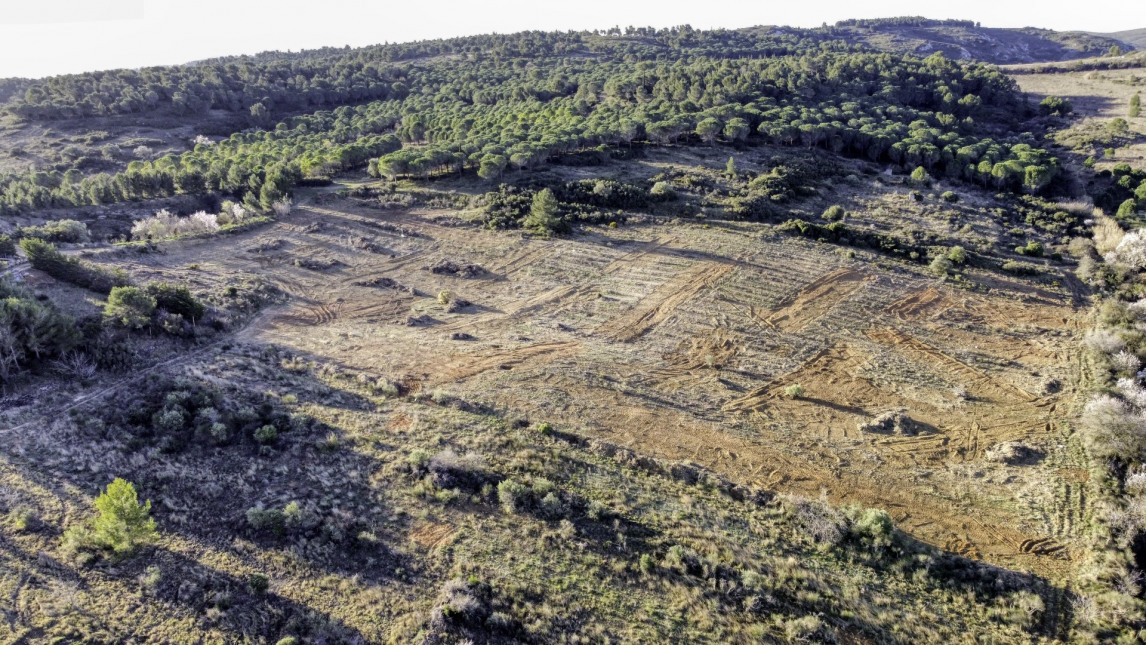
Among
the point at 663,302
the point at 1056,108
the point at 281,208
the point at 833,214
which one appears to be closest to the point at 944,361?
the point at 663,302

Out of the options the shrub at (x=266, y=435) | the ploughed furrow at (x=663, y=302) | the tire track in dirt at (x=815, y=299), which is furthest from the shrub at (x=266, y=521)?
the tire track in dirt at (x=815, y=299)

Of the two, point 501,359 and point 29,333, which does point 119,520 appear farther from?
point 501,359

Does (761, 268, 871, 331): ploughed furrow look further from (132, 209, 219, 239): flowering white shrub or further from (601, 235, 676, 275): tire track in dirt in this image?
(132, 209, 219, 239): flowering white shrub

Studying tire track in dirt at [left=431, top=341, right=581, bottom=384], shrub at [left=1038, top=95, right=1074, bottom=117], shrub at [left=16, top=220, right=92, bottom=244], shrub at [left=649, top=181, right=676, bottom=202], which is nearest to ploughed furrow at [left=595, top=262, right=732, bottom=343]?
tire track in dirt at [left=431, top=341, right=581, bottom=384]

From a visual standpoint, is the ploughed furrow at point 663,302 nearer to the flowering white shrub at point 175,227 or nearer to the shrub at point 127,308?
the shrub at point 127,308

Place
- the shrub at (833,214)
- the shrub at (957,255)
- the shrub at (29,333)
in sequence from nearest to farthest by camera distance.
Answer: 1. the shrub at (29,333)
2. the shrub at (957,255)
3. the shrub at (833,214)

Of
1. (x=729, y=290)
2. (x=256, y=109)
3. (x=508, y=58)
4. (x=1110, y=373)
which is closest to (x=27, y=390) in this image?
(x=729, y=290)
